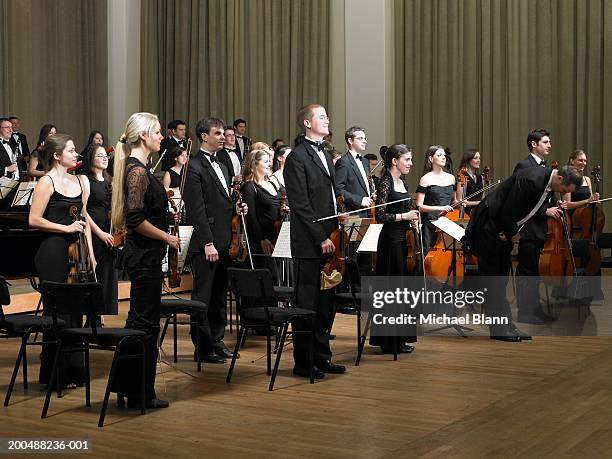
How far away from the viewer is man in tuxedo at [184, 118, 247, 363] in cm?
604

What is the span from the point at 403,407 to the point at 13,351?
3080 millimetres

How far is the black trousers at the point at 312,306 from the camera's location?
219 inches

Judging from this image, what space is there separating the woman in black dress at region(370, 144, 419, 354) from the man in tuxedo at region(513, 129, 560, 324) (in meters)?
1.34

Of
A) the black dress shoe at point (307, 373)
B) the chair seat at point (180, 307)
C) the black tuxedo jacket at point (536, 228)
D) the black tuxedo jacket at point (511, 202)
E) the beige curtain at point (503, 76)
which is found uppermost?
the beige curtain at point (503, 76)

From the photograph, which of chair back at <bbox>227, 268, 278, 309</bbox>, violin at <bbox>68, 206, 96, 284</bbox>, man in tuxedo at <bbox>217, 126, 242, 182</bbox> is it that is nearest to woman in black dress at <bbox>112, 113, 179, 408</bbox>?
violin at <bbox>68, 206, 96, 284</bbox>

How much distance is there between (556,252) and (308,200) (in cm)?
270

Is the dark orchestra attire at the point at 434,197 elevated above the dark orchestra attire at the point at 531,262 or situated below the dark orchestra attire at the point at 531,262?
above

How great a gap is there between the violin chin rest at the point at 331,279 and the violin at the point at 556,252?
253 centimetres

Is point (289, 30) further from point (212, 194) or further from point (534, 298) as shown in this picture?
point (212, 194)

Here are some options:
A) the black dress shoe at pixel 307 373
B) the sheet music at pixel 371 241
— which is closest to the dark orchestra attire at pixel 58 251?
the black dress shoe at pixel 307 373

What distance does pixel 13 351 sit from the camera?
21.9 ft

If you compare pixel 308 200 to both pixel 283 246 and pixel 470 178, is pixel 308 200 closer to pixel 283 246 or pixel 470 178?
pixel 283 246

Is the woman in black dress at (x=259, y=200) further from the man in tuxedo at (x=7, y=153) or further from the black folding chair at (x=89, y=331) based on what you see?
the man in tuxedo at (x=7, y=153)

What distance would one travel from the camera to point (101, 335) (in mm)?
4598
